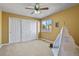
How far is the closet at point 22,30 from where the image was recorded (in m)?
1.44

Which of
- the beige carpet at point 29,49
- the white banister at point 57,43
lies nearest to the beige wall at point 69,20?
the white banister at point 57,43

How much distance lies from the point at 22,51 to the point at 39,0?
0.72 meters

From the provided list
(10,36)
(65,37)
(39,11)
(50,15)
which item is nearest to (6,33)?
(10,36)

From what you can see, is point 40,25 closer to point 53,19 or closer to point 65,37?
point 53,19

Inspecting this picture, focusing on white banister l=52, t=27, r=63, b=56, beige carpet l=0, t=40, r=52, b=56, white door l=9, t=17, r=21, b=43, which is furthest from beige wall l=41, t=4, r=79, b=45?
white door l=9, t=17, r=21, b=43

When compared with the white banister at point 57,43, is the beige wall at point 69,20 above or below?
above

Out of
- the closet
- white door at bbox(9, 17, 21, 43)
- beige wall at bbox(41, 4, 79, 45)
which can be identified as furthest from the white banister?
white door at bbox(9, 17, 21, 43)

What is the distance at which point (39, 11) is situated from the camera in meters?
1.33

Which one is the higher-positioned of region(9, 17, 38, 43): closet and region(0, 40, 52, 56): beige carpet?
region(9, 17, 38, 43): closet

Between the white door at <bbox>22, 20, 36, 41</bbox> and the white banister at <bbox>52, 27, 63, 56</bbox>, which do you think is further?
the white door at <bbox>22, 20, 36, 41</bbox>

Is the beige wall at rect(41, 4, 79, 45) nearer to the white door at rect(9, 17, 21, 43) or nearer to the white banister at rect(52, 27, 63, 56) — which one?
the white banister at rect(52, 27, 63, 56)

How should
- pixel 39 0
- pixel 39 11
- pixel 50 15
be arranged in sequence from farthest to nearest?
pixel 50 15 < pixel 39 11 < pixel 39 0

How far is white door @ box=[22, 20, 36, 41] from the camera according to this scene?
58.5 inches

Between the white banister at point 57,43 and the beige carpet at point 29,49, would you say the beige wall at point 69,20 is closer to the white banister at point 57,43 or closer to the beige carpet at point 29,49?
the white banister at point 57,43
